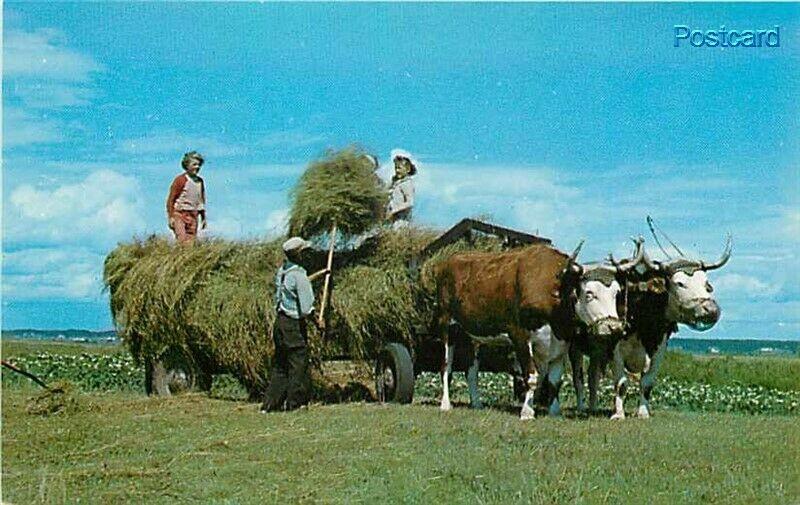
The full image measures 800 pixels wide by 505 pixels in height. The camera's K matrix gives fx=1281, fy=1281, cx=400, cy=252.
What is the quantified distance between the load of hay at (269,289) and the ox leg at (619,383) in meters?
1.69

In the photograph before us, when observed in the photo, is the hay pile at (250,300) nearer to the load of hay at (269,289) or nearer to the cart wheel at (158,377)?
the load of hay at (269,289)

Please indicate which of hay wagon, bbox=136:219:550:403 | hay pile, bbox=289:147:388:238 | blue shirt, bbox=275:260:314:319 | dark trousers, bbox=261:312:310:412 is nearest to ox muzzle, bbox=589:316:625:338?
hay wagon, bbox=136:219:550:403

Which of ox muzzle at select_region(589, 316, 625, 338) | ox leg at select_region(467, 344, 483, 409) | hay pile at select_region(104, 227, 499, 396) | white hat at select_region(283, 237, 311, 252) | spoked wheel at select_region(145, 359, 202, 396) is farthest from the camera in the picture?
spoked wheel at select_region(145, 359, 202, 396)

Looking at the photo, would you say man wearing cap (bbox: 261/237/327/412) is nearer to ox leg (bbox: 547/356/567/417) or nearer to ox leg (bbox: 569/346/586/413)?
ox leg (bbox: 547/356/567/417)

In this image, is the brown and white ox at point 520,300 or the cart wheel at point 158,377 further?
the cart wheel at point 158,377

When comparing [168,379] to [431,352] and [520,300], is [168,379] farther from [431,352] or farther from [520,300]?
[520,300]

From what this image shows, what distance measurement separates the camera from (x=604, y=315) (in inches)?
420

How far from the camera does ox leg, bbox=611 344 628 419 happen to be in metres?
11.1

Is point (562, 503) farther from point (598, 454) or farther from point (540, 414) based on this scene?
point (540, 414)

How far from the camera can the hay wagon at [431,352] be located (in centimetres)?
→ 1203

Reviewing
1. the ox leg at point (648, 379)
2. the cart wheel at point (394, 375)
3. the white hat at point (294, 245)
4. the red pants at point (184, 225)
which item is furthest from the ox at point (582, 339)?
the red pants at point (184, 225)

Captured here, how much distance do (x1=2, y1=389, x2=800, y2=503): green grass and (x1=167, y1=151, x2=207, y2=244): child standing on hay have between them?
211cm

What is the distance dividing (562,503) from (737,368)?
27.2ft

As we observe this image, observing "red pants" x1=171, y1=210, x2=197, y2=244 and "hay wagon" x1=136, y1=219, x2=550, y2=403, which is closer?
"hay wagon" x1=136, y1=219, x2=550, y2=403
